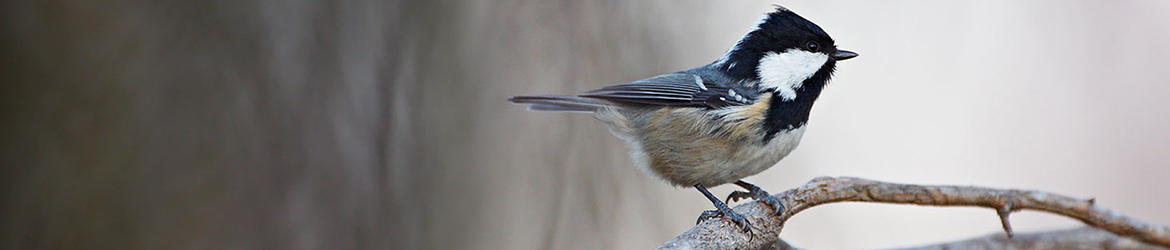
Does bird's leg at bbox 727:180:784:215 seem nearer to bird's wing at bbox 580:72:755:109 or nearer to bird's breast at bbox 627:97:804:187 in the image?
bird's breast at bbox 627:97:804:187

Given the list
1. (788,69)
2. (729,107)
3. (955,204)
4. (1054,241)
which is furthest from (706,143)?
(1054,241)

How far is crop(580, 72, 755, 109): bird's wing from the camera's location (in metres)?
1.13

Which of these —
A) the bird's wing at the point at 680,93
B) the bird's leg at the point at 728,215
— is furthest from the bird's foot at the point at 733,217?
the bird's wing at the point at 680,93

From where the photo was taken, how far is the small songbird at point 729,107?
1.08 metres

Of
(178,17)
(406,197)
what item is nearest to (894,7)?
(406,197)

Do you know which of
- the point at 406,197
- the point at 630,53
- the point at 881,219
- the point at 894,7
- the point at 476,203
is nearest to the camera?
the point at 406,197

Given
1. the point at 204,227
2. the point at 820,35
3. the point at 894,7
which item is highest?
the point at 894,7

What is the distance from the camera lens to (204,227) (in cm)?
67

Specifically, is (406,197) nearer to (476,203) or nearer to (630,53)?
(476,203)

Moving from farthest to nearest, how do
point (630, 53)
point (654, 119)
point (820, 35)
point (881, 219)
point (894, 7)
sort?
1. point (881, 219)
2. point (894, 7)
3. point (630, 53)
4. point (654, 119)
5. point (820, 35)

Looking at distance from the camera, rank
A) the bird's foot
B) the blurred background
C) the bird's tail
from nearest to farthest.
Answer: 1. the blurred background
2. the bird's tail
3. the bird's foot

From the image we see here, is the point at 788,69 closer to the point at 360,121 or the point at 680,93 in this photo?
the point at 680,93

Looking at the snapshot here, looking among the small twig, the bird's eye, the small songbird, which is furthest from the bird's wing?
the small twig

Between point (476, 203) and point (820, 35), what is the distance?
0.64m
